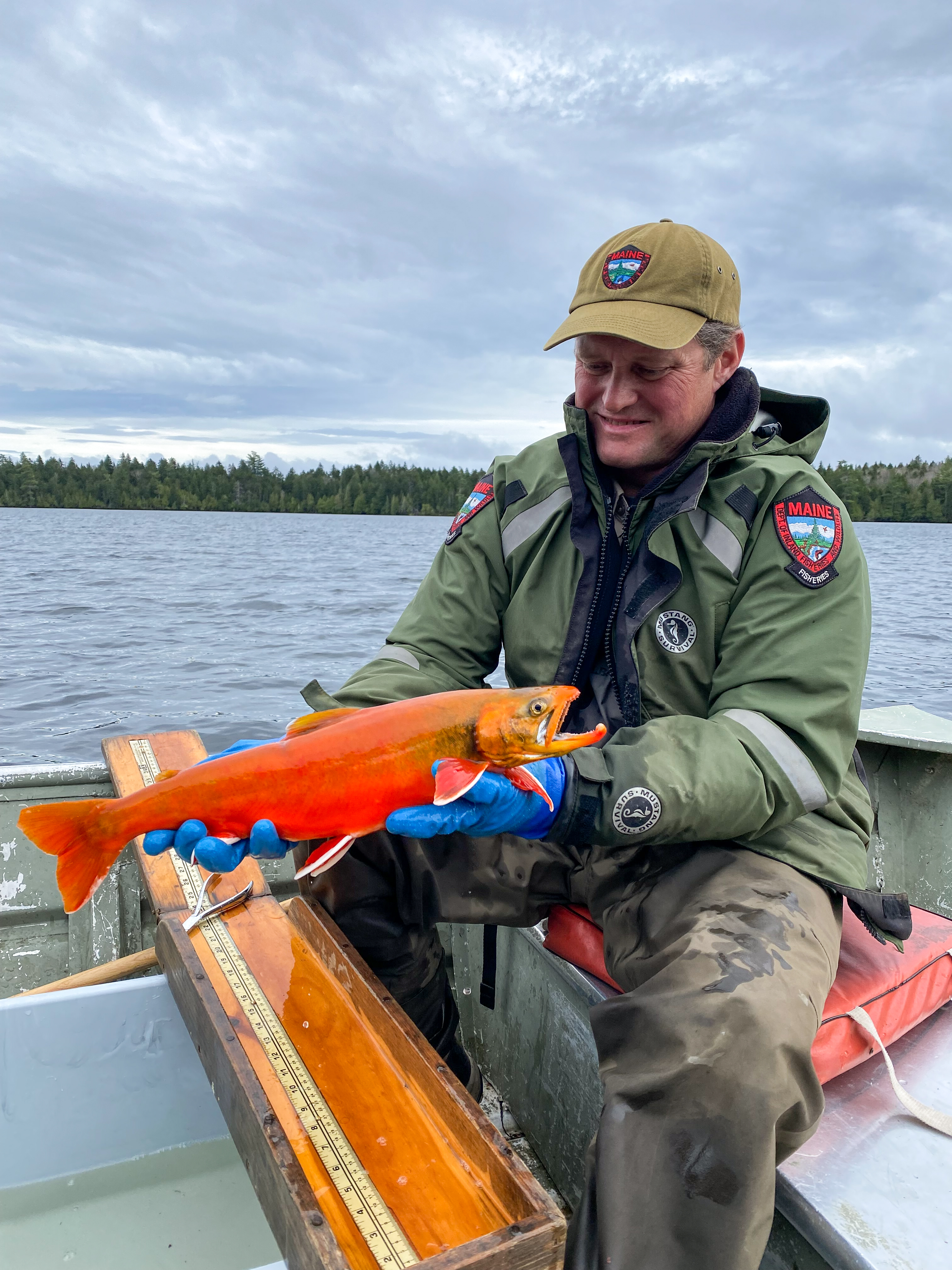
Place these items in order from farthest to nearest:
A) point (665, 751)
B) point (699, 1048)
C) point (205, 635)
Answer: point (205, 635)
point (665, 751)
point (699, 1048)

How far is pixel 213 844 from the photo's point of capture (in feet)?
8.20

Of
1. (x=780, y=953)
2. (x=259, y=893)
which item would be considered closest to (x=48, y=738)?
(x=259, y=893)

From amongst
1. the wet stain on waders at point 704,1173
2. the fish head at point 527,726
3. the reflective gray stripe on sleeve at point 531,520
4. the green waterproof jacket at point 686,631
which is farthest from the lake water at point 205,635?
the wet stain on waders at point 704,1173

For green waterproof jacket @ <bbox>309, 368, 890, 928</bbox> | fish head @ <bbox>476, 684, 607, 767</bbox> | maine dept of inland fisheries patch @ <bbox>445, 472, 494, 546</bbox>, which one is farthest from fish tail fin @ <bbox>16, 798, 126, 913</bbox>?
maine dept of inland fisheries patch @ <bbox>445, 472, 494, 546</bbox>

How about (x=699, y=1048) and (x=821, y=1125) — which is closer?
(x=699, y=1048)

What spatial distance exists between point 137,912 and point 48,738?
609 cm

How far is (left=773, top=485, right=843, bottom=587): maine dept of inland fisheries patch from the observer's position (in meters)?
2.87

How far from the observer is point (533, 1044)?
133 inches

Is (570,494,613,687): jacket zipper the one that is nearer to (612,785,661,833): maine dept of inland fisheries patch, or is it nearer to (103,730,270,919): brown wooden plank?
(612,785,661,833): maine dept of inland fisheries patch

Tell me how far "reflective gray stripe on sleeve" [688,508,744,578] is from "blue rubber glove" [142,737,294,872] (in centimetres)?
164

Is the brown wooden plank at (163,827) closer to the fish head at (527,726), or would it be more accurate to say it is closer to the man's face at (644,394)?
the fish head at (527,726)

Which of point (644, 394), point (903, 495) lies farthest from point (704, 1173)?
point (903, 495)

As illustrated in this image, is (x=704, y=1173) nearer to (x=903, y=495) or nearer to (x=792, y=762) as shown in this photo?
(x=792, y=762)

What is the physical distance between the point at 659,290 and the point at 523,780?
1.81 metres
